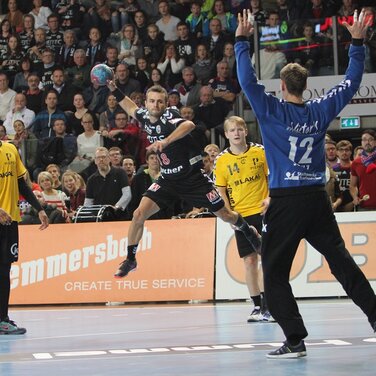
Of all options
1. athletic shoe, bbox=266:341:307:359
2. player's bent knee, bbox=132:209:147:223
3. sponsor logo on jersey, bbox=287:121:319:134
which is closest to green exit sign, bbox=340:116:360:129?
player's bent knee, bbox=132:209:147:223

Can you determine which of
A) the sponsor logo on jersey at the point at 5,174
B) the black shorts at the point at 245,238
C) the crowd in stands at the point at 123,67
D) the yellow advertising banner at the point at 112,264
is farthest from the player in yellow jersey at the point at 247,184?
the crowd in stands at the point at 123,67

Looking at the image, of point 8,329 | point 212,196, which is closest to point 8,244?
point 8,329

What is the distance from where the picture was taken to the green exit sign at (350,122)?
19.8 meters

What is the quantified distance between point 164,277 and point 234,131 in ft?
15.7

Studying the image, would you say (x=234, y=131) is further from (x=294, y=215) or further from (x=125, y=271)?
(x=294, y=215)

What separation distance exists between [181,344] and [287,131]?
244cm

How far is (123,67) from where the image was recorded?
2106cm

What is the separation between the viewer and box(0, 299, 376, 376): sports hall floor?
23.0 ft

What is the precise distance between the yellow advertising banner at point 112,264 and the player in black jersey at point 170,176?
12.8 feet

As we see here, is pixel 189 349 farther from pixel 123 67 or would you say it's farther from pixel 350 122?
pixel 123 67

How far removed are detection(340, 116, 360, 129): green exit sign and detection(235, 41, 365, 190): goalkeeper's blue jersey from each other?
12.4 meters

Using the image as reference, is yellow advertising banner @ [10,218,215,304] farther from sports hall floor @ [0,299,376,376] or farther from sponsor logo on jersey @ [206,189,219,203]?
sponsor logo on jersey @ [206,189,219,203]

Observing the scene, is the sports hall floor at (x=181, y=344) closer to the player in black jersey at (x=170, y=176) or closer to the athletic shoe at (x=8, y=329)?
the athletic shoe at (x=8, y=329)

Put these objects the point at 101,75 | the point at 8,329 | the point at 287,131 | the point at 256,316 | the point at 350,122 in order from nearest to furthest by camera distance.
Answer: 1. the point at 287,131
2. the point at 8,329
3. the point at 256,316
4. the point at 101,75
5. the point at 350,122
